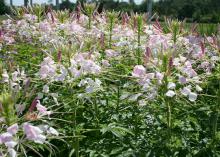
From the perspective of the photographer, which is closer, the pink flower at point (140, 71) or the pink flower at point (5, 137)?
the pink flower at point (5, 137)

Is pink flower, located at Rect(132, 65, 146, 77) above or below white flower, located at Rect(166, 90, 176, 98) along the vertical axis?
above

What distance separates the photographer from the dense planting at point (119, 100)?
2359 millimetres

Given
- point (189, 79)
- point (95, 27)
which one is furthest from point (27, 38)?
point (189, 79)

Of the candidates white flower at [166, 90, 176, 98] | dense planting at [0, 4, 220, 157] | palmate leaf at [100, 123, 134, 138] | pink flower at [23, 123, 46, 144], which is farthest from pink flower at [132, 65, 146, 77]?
pink flower at [23, 123, 46, 144]

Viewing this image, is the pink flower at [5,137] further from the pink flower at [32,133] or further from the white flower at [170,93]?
the white flower at [170,93]

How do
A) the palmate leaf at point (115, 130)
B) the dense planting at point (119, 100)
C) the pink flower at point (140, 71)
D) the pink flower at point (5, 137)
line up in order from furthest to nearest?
the palmate leaf at point (115, 130)
the pink flower at point (140, 71)
the dense planting at point (119, 100)
the pink flower at point (5, 137)

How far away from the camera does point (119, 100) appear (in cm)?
378

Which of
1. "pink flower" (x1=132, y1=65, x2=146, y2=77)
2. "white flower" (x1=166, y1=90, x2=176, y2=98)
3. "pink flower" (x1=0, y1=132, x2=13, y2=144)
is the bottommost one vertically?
"pink flower" (x1=0, y1=132, x2=13, y2=144)

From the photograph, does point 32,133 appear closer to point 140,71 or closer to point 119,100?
point 140,71

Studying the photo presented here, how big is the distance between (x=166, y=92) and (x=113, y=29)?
7.53 feet

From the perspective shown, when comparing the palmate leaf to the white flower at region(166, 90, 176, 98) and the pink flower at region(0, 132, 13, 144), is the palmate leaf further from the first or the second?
the pink flower at region(0, 132, 13, 144)

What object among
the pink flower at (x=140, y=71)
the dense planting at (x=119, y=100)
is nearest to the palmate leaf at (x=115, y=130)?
the dense planting at (x=119, y=100)

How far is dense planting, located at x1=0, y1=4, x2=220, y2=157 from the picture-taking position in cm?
236

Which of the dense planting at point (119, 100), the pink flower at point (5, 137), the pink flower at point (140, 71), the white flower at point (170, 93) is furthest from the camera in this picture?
the pink flower at point (140, 71)
